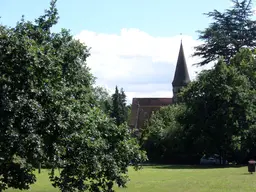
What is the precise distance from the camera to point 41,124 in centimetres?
1281

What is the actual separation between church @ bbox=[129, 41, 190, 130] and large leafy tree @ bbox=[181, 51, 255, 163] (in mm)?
29472

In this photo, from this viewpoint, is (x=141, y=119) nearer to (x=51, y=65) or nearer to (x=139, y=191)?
(x=139, y=191)

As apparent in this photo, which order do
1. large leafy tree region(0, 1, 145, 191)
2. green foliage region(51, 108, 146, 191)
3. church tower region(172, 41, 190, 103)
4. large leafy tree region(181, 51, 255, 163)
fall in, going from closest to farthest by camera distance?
large leafy tree region(0, 1, 145, 191)
green foliage region(51, 108, 146, 191)
large leafy tree region(181, 51, 255, 163)
church tower region(172, 41, 190, 103)

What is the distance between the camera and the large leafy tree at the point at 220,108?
1596 inches

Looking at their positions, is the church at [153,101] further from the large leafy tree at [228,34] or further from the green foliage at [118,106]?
the large leafy tree at [228,34]

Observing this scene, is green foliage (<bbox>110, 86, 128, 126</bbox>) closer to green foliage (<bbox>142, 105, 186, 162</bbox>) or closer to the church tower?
the church tower

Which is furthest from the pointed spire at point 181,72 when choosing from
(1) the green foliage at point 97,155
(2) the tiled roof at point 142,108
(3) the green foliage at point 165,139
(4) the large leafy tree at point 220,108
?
(1) the green foliage at point 97,155

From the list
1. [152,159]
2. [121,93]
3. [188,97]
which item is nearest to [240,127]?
[188,97]

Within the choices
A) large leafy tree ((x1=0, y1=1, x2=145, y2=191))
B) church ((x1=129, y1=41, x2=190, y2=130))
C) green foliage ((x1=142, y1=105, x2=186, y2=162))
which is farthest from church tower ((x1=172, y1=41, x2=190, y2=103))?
large leafy tree ((x1=0, y1=1, x2=145, y2=191))

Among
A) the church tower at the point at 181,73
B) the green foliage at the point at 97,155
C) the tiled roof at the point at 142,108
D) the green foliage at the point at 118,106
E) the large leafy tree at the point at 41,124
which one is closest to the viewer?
the large leafy tree at the point at 41,124

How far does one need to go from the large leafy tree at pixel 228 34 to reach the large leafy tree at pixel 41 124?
36.8 meters

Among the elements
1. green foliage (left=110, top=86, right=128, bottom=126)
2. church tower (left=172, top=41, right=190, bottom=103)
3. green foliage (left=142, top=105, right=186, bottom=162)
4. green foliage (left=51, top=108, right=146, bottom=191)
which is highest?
church tower (left=172, top=41, right=190, bottom=103)

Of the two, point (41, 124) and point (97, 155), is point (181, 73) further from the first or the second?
point (41, 124)

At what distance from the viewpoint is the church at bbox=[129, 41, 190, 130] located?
87000 mm
